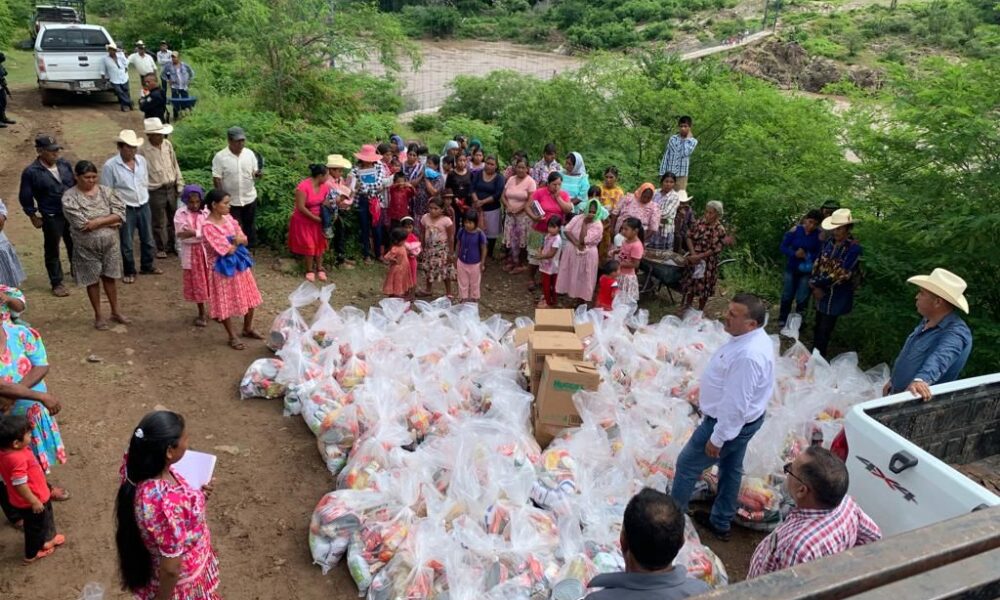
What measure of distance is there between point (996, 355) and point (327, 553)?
211 inches

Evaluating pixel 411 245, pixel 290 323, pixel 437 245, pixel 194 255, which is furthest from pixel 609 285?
pixel 194 255

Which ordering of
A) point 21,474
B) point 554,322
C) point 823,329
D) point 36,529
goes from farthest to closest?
point 823,329 → point 554,322 → point 36,529 → point 21,474

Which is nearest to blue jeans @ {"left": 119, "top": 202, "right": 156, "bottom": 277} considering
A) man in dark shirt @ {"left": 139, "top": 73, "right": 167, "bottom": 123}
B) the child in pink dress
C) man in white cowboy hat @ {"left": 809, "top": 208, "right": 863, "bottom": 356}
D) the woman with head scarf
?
the child in pink dress

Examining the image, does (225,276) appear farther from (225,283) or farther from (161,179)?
(161,179)

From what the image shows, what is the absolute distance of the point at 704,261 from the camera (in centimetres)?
748

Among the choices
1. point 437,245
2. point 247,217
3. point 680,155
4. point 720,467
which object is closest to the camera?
point 720,467

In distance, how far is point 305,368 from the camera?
220 inches

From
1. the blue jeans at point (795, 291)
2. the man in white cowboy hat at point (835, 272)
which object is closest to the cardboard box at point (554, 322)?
the man in white cowboy hat at point (835, 272)

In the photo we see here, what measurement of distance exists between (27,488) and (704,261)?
20.2 feet

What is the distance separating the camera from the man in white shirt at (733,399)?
12.4 feet

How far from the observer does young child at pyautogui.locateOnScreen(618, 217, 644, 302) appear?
23.4 feet

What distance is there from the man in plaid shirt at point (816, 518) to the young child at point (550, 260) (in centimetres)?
511

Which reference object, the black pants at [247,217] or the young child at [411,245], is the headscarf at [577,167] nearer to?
the young child at [411,245]

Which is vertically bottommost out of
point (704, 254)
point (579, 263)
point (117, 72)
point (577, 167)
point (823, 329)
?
point (823, 329)
